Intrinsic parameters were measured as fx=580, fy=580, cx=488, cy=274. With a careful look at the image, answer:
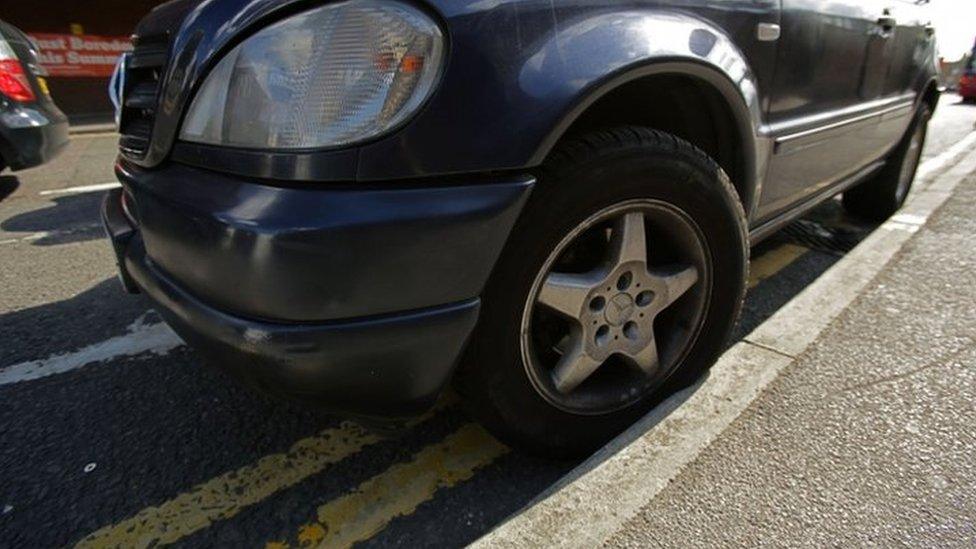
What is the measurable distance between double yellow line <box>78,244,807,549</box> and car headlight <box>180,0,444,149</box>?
1.07 metres

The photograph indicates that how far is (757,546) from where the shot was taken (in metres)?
1.49

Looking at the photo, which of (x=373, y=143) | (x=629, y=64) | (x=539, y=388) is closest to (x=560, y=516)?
(x=539, y=388)

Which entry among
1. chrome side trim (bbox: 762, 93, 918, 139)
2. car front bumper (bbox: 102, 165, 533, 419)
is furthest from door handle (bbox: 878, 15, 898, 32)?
car front bumper (bbox: 102, 165, 533, 419)

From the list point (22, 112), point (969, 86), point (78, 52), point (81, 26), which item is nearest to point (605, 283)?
point (22, 112)

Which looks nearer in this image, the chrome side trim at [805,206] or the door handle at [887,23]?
the chrome side trim at [805,206]

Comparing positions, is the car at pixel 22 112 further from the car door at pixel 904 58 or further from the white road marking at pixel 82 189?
the car door at pixel 904 58

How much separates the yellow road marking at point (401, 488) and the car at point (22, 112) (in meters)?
4.07

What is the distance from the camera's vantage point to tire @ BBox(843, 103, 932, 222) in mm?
3965

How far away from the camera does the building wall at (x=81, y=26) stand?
1096cm

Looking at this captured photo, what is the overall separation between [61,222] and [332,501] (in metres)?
3.92

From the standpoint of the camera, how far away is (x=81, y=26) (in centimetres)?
1156

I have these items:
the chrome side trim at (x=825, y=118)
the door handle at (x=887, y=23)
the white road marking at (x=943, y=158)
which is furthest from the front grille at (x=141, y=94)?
the white road marking at (x=943, y=158)

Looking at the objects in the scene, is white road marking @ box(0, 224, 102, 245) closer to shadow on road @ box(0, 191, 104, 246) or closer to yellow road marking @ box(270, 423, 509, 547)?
shadow on road @ box(0, 191, 104, 246)

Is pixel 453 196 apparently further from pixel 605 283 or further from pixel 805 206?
pixel 805 206
